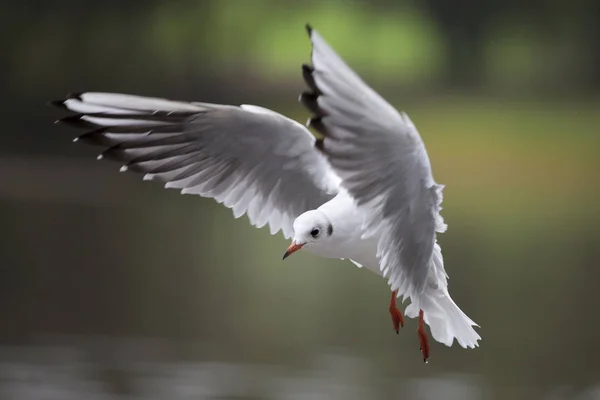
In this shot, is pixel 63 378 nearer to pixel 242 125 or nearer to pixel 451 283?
pixel 451 283

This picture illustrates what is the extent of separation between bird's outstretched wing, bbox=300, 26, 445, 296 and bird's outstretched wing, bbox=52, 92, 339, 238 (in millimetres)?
370

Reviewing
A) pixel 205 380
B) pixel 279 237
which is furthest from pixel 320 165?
pixel 279 237

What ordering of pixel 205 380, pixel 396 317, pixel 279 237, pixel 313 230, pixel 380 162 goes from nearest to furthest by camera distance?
pixel 380 162
pixel 313 230
pixel 396 317
pixel 205 380
pixel 279 237

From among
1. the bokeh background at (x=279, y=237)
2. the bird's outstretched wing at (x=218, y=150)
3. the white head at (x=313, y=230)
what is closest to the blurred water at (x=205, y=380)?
the bokeh background at (x=279, y=237)

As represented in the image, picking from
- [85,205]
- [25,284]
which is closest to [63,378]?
[25,284]

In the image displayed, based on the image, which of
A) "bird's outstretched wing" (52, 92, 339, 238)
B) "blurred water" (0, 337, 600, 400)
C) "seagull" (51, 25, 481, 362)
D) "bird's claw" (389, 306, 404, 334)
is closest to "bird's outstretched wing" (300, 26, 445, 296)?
"seagull" (51, 25, 481, 362)

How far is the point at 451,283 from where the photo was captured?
6.85 meters

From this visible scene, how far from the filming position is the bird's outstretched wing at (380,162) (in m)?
2.37

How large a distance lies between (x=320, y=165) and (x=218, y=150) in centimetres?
23

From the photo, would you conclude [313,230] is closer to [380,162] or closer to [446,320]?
[380,162]

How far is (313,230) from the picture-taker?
2.76 meters

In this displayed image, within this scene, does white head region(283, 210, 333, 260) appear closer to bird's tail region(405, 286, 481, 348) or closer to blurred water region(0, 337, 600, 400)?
bird's tail region(405, 286, 481, 348)

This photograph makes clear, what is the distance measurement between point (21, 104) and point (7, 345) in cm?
586

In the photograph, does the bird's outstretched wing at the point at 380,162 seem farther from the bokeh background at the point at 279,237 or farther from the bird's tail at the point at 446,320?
the bokeh background at the point at 279,237
